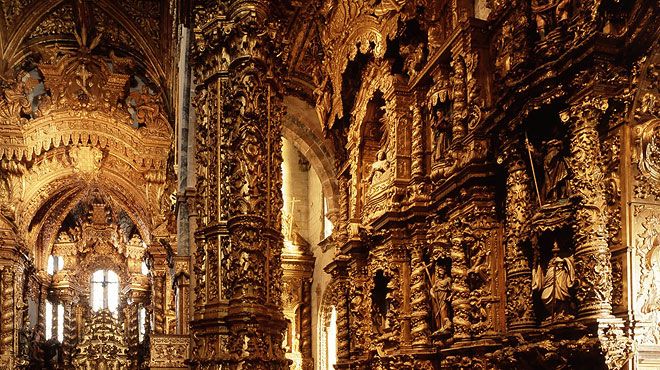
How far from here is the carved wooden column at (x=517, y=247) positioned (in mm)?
9625

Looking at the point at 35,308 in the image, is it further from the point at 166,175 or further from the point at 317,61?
the point at 317,61

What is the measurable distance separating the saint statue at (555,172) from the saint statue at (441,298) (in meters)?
3.20

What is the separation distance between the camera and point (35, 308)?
99.2 feet

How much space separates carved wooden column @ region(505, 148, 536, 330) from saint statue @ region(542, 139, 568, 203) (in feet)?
1.47

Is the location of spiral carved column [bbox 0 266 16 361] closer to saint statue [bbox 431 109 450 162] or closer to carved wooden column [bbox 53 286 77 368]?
carved wooden column [bbox 53 286 77 368]

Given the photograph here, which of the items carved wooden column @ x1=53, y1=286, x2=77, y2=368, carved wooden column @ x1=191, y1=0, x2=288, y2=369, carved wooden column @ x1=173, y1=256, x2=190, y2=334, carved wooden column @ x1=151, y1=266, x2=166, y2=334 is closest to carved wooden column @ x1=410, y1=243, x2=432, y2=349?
carved wooden column @ x1=173, y1=256, x2=190, y2=334

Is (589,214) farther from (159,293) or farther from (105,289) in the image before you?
(105,289)

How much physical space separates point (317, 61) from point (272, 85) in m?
11.7

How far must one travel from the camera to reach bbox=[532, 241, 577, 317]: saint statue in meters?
8.61

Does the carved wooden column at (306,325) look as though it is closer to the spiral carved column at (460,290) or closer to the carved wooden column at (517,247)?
the spiral carved column at (460,290)

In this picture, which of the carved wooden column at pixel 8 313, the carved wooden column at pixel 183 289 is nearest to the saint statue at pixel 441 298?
the carved wooden column at pixel 183 289

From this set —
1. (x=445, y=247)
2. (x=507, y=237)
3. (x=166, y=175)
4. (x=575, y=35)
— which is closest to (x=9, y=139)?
(x=166, y=175)

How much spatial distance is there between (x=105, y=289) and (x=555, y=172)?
31402 mm

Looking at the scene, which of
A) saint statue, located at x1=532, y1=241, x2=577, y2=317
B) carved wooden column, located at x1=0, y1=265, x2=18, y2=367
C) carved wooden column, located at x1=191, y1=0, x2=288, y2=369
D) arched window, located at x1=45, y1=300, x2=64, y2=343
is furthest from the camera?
arched window, located at x1=45, y1=300, x2=64, y2=343
